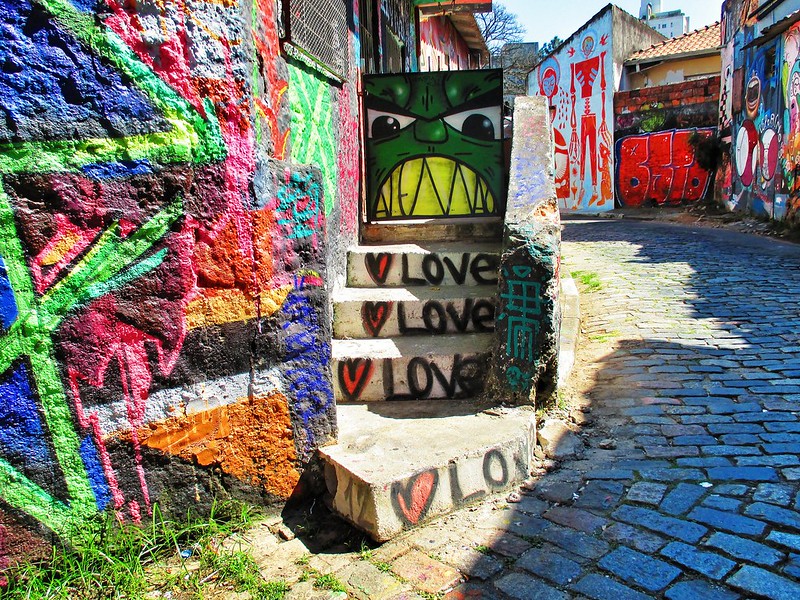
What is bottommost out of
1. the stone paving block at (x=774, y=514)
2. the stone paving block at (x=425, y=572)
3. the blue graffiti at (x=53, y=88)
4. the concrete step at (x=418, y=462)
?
the stone paving block at (x=425, y=572)

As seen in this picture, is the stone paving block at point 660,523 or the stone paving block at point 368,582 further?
the stone paving block at point 660,523

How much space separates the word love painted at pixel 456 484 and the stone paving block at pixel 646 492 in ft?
1.83

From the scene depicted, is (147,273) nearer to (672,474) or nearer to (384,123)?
(672,474)

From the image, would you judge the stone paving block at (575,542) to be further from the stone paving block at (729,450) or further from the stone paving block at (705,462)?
the stone paving block at (729,450)

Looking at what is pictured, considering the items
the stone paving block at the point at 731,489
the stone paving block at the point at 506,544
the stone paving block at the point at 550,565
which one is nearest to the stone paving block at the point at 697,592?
the stone paving block at the point at 550,565

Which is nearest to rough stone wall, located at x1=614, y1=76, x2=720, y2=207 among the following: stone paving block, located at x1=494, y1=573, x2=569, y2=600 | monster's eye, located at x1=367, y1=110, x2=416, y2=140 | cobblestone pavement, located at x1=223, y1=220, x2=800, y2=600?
cobblestone pavement, located at x1=223, y1=220, x2=800, y2=600

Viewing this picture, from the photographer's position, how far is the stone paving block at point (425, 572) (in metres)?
2.58

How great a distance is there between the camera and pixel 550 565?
2.67 meters

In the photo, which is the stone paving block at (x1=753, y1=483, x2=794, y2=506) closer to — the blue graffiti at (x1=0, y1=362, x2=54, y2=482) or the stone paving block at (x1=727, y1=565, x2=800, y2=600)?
the stone paving block at (x1=727, y1=565, x2=800, y2=600)

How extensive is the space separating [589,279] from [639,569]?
20.4 ft

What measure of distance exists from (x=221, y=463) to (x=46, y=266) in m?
1.15

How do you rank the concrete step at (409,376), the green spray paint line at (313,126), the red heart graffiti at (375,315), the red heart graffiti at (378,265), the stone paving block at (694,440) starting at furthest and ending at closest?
1. the red heart graffiti at (378,265)
2. the red heart graffiti at (375,315)
3. the concrete step at (409,376)
4. the green spray paint line at (313,126)
5. the stone paving block at (694,440)

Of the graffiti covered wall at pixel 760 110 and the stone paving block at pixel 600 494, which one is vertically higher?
the graffiti covered wall at pixel 760 110

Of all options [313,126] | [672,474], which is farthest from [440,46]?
[672,474]
